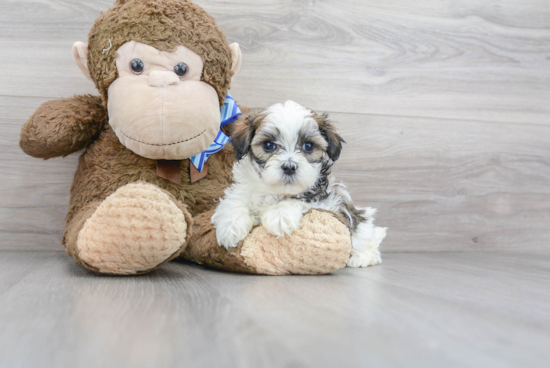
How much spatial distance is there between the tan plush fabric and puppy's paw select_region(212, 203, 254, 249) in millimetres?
29

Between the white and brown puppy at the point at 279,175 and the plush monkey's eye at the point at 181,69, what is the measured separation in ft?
0.77

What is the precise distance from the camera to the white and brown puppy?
1324 mm

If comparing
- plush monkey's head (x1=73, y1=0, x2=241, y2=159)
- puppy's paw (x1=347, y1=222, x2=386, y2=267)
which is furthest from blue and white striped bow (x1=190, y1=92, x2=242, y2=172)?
puppy's paw (x1=347, y1=222, x2=386, y2=267)

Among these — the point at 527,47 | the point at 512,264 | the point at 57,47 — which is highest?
the point at 527,47

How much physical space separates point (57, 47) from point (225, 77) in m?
0.74

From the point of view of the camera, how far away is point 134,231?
1106mm

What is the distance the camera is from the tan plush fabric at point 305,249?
128cm

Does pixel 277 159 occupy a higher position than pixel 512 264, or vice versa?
pixel 277 159

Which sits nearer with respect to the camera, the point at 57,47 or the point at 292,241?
the point at 292,241

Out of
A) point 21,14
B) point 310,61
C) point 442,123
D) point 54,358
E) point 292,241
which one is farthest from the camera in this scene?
point 442,123

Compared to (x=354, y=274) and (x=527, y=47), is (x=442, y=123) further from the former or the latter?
(x=354, y=274)

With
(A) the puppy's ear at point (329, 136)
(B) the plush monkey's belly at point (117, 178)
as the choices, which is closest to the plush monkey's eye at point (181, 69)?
(B) the plush monkey's belly at point (117, 178)

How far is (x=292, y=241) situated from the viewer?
4.25ft

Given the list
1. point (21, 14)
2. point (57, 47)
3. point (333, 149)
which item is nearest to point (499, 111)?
point (333, 149)
